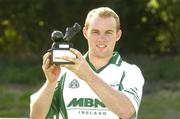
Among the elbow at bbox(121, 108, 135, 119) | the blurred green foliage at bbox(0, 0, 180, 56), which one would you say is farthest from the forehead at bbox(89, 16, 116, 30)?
the blurred green foliage at bbox(0, 0, 180, 56)

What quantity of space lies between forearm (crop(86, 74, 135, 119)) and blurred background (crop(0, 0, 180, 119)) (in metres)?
8.56

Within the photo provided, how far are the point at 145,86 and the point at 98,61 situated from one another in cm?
1099

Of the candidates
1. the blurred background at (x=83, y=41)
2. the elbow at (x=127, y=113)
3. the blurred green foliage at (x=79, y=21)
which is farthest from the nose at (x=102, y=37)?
the blurred green foliage at (x=79, y=21)

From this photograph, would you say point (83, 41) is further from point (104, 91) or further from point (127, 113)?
point (104, 91)

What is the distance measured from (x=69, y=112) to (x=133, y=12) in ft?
52.0

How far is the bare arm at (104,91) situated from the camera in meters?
2.87

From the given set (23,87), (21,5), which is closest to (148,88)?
(23,87)

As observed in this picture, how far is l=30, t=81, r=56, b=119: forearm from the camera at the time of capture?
3174 millimetres

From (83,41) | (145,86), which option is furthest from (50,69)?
(83,41)

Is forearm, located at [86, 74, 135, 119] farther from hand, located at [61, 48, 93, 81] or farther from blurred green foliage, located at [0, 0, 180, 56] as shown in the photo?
blurred green foliage, located at [0, 0, 180, 56]

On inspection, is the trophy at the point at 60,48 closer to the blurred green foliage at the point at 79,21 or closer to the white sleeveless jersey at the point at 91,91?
the white sleeveless jersey at the point at 91,91

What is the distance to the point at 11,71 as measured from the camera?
15.4 m

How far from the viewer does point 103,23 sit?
3.18 m

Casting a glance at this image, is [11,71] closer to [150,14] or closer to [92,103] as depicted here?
[150,14]
